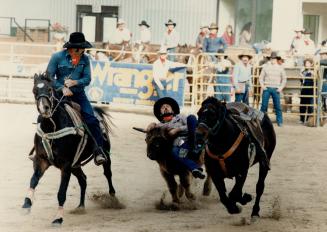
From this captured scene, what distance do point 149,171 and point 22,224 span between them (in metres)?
4.91

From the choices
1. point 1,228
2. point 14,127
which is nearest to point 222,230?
point 1,228

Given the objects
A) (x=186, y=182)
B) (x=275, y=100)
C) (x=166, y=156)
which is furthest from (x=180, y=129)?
(x=275, y=100)

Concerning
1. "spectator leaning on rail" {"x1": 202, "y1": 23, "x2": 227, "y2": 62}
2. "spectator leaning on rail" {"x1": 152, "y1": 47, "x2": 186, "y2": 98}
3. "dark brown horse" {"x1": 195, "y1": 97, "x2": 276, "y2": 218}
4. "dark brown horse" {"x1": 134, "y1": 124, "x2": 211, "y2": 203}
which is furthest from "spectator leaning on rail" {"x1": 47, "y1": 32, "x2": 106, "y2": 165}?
"spectator leaning on rail" {"x1": 202, "y1": 23, "x2": 227, "y2": 62}

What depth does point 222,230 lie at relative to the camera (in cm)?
1016

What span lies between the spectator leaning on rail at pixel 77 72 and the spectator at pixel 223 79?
12675 millimetres

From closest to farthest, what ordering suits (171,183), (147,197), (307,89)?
1. (171,183)
2. (147,197)
3. (307,89)

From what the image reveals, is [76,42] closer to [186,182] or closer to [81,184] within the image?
[81,184]

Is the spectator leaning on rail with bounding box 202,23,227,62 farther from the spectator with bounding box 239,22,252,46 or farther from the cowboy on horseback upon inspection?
the cowboy on horseback

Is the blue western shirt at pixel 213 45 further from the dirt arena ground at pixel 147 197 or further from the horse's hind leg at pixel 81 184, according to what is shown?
the horse's hind leg at pixel 81 184

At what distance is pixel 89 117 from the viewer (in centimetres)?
1105

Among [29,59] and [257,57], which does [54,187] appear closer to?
[257,57]

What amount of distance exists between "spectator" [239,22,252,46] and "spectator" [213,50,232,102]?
10878mm

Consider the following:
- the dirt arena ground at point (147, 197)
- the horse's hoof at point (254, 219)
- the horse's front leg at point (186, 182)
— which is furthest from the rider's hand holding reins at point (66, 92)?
the horse's hoof at point (254, 219)

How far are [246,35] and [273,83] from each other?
1288cm
